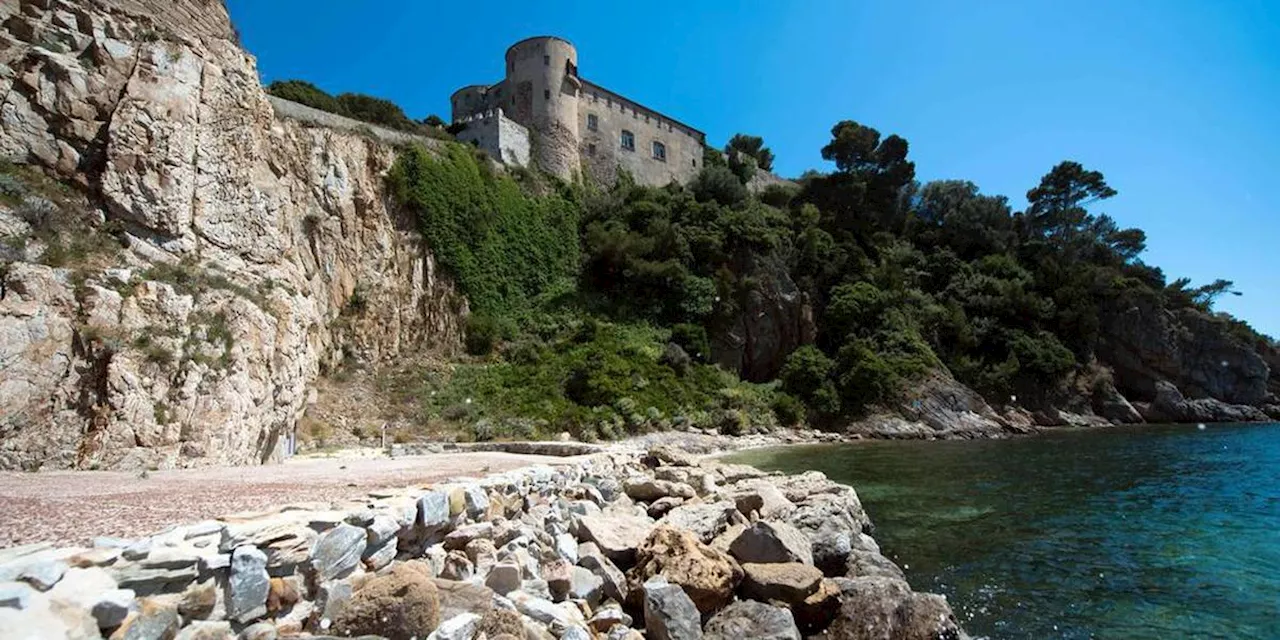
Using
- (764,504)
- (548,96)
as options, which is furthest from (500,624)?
(548,96)

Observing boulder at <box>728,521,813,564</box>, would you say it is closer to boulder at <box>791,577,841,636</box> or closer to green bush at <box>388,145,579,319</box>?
boulder at <box>791,577,841,636</box>

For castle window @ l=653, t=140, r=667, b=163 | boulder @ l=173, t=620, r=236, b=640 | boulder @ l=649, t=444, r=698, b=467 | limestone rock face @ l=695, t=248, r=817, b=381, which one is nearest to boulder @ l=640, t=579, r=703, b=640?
boulder @ l=173, t=620, r=236, b=640

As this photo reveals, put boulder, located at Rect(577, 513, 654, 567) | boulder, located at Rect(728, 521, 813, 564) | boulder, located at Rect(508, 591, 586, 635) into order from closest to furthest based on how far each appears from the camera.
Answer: boulder, located at Rect(508, 591, 586, 635)
boulder, located at Rect(577, 513, 654, 567)
boulder, located at Rect(728, 521, 813, 564)

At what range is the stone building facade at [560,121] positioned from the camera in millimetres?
36406

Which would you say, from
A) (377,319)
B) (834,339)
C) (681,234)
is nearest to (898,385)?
(834,339)

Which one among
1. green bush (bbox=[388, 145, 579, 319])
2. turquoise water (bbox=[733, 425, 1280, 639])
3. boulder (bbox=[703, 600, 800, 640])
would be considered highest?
green bush (bbox=[388, 145, 579, 319])

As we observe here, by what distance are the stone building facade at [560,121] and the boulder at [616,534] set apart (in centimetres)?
3070

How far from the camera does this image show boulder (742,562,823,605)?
19.4 feet

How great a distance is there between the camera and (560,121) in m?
38.9

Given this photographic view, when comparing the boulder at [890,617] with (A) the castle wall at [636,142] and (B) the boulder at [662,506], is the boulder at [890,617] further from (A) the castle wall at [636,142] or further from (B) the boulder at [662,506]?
(A) the castle wall at [636,142]

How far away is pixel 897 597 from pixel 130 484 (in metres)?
7.40

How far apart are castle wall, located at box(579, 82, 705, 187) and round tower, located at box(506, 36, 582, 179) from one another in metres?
1.25

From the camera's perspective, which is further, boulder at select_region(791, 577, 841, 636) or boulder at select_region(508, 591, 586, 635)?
boulder at select_region(791, 577, 841, 636)

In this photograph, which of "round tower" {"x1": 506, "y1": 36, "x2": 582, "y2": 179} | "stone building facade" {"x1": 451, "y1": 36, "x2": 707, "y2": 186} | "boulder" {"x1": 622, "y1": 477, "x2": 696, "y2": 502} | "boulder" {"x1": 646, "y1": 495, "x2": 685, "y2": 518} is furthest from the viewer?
"round tower" {"x1": 506, "y1": 36, "x2": 582, "y2": 179}
